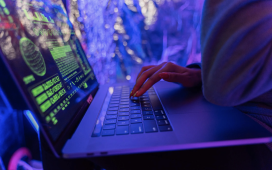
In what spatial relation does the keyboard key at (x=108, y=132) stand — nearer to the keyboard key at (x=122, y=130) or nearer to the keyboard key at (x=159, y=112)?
the keyboard key at (x=122, y=130)

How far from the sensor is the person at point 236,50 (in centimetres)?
30

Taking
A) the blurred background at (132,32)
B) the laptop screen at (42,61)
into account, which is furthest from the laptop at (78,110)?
the blurred background at (132,32)

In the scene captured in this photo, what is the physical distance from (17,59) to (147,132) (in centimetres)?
33

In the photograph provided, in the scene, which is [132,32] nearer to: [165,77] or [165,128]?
[165,77]

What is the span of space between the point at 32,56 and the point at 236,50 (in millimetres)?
465

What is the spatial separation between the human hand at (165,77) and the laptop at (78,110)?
2.0 inches

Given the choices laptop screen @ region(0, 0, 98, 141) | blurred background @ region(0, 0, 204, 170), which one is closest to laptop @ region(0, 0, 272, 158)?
laptop screen @ region(0, 0, 98, 141)

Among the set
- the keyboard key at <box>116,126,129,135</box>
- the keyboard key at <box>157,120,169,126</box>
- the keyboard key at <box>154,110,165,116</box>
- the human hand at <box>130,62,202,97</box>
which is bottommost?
the keyboard key at <box>154,110,165,116</box>

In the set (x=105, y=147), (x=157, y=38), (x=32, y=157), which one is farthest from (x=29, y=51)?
(x=157, y=38)

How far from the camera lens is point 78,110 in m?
0.47

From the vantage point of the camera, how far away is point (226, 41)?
32 centimetres

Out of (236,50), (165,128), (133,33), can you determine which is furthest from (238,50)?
(133,33)

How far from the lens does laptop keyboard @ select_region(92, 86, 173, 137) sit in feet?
1.27

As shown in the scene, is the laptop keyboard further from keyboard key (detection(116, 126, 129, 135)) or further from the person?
the person
